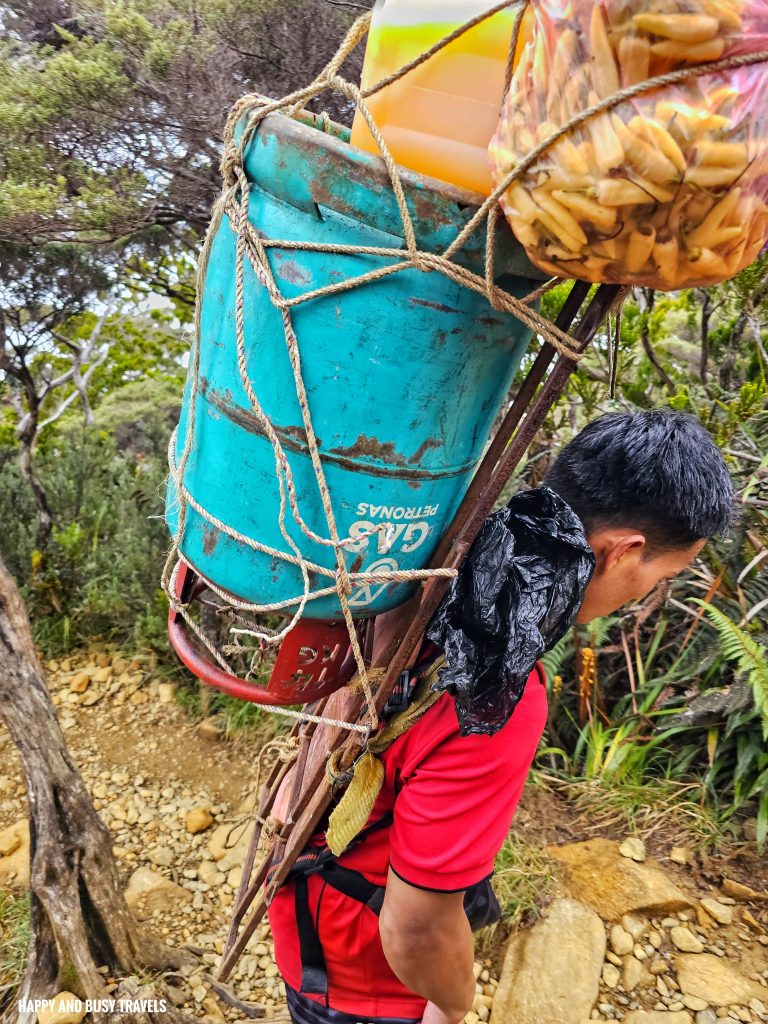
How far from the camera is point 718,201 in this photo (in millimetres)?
632

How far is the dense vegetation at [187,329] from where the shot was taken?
2832mm

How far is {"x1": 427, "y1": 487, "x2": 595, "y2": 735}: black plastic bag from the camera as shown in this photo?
964mm

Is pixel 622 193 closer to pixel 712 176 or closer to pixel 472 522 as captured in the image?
pixel 712 176

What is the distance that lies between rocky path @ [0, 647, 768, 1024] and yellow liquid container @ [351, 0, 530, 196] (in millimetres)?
2562

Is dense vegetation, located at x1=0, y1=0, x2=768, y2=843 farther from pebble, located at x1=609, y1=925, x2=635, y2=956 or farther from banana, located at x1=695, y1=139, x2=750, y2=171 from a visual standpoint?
banana, located at x1=695, y1=139, x2=750, y2=171

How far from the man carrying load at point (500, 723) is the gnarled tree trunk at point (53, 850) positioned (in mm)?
1346

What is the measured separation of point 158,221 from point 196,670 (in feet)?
10.4

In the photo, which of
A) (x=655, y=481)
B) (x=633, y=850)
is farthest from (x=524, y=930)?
(x=655, y=481)

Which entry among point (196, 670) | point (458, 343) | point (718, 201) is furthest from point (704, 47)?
point (196, 670)

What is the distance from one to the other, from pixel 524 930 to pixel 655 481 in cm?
208

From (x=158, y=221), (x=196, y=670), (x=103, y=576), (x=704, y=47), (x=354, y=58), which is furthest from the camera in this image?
(x=103, y=576)

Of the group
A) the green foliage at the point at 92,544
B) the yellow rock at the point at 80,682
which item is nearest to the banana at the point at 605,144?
the green foliage at the point at 92,544

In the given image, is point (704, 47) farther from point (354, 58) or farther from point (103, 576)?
point (103, 576)

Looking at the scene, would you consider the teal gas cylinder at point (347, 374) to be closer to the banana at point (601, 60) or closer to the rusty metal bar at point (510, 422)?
the rusty metal bar at point (510, 422)
